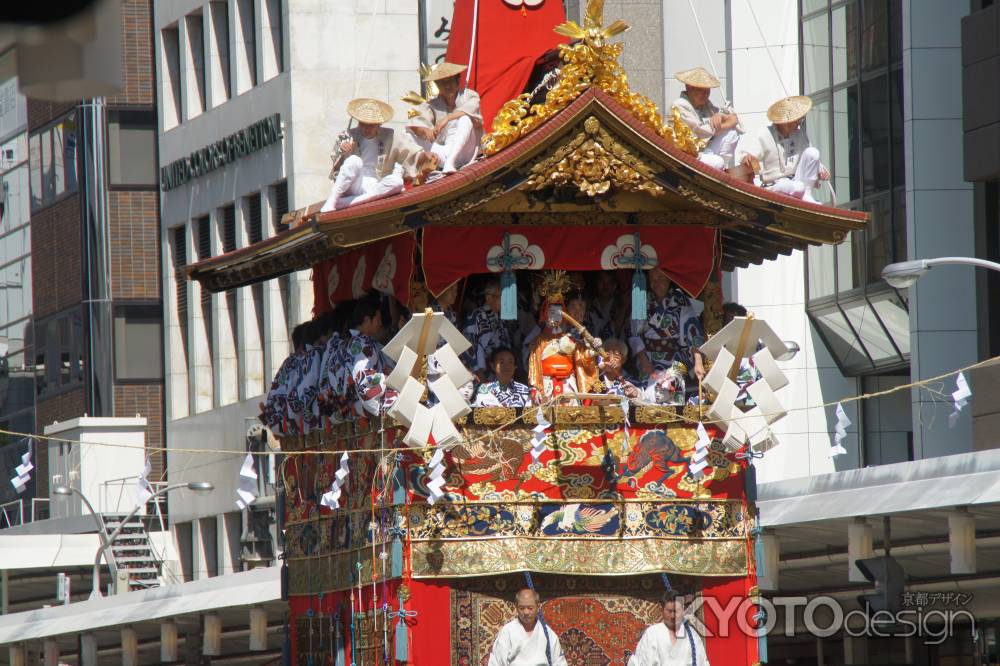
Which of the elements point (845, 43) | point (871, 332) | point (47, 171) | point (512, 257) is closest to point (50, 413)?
point (47, 171)

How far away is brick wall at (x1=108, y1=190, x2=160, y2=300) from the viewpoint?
45.8 meters

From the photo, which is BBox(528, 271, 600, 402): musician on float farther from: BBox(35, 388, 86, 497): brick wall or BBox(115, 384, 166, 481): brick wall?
BBox(35, 388, 86, 497): brick wall

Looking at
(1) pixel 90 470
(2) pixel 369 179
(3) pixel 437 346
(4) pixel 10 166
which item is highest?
(4) pixel 10 166

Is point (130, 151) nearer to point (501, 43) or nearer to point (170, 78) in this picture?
point (170, 78)

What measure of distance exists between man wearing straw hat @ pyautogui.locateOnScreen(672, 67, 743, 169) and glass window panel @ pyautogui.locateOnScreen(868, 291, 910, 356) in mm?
19565

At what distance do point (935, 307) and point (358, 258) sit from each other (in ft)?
61.7

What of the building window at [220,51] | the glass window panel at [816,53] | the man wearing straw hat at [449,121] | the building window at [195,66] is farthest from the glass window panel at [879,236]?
the man wearing straw hat at [449,121]

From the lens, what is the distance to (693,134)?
531 inches

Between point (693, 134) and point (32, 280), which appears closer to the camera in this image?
point (693, 134)

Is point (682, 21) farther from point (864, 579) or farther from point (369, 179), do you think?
point (369, 179)

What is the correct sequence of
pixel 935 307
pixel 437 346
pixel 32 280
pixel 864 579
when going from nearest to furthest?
1. pixel 437 346
2. pixel 864 579
3. pixel 935 307
4. pixel 32 280

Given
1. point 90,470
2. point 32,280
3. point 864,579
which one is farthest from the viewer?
point 32,280

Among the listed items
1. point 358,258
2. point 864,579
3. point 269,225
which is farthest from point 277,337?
point 358,258

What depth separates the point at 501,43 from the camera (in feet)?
49.1
